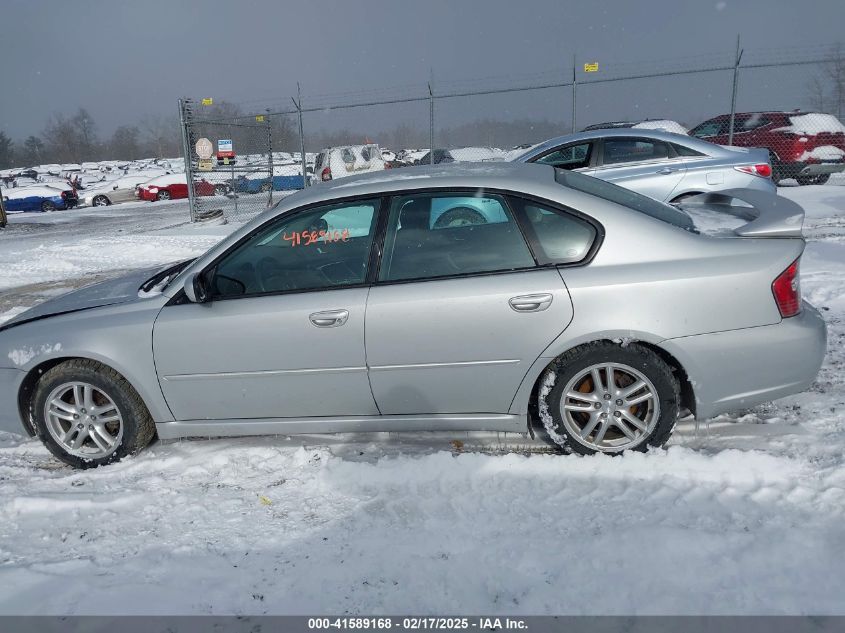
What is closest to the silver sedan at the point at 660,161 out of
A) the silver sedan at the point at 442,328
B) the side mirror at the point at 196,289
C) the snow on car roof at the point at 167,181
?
the silver sedan at the point at 442,328

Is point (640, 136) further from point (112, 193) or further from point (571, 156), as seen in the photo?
point (112, 193)

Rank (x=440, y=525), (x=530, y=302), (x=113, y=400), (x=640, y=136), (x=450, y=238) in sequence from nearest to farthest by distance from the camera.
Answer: (x=440, y=525)
(x=530, y=302)
(x=450, y=238)
(x=113, y=400)
(x=640, y=136)

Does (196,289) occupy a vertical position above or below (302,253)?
below

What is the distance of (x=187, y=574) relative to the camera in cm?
268

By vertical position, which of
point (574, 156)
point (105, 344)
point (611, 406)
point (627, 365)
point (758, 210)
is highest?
point (574, 156)

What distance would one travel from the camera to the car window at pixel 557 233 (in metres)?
3.31

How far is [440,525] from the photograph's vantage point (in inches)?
114

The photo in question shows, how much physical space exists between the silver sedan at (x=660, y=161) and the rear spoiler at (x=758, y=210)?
3144 mm

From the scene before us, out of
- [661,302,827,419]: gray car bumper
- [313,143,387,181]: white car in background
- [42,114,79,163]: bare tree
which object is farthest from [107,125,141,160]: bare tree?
[661,302,827,419]: gray car bumper

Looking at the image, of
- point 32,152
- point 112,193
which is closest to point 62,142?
point 32,152

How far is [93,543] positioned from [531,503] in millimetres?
2086

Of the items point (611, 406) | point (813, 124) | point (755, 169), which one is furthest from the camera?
point (813, 124)

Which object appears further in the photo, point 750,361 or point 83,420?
point 83,420

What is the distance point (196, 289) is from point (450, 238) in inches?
56.2
